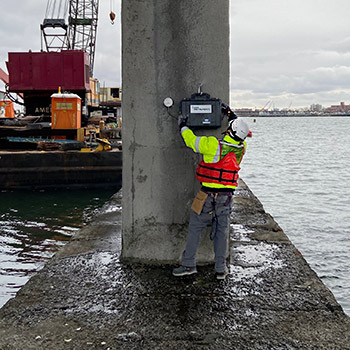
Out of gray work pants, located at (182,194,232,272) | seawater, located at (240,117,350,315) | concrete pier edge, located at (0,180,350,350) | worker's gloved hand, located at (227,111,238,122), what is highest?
worker's gloved hand, located at (227,111,238,122)

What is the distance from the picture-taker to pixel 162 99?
432cm

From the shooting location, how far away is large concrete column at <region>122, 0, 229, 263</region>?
14.0ft

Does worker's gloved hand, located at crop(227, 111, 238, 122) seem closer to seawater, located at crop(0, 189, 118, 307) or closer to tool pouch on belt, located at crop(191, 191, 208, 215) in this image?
tool pouch on belt, located at crop(191, 191, 208, 215)

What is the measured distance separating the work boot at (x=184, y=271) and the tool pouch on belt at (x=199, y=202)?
0.54m

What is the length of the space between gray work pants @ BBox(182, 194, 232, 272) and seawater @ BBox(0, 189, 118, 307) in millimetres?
3019

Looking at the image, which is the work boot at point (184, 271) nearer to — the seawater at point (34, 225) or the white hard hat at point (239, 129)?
the white hard hat at point (239, 129)

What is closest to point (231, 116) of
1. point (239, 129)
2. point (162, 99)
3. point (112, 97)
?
point (239, 129)

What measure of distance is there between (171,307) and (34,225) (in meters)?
7.85

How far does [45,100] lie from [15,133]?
7887 millimetres

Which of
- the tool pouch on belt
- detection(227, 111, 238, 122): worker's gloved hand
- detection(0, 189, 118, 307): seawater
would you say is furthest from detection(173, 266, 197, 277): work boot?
detection(0, 189, 118, 307): seawater

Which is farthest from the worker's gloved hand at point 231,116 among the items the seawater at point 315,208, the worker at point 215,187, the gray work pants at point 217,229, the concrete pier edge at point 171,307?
the seawater at point 315,208

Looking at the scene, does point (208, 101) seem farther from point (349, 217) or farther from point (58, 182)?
point (58, 182)

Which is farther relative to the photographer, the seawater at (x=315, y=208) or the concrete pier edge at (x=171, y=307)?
the seawater at (x=315, y=208)

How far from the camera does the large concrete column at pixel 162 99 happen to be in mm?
4266
